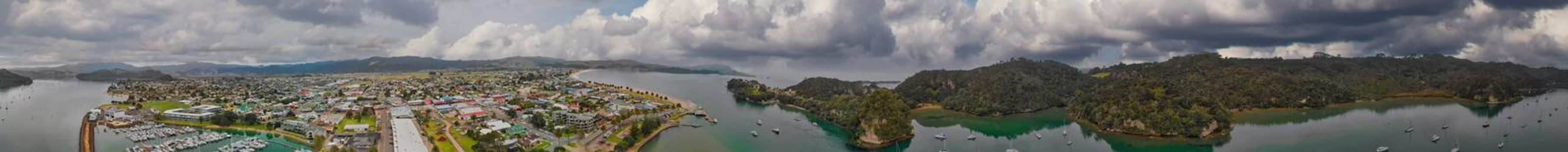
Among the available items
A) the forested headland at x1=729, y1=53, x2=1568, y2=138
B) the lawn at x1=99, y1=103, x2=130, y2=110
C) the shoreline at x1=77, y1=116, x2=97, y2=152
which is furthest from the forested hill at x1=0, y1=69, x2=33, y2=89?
the forested headland at x1=729, y1=53, x2=1568, y2=138

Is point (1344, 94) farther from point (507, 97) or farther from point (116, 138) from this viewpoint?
point (116, 138)

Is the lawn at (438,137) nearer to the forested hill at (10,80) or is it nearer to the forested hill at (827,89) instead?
the forested hill at (827,89)

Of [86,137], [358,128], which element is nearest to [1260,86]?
[358,128]

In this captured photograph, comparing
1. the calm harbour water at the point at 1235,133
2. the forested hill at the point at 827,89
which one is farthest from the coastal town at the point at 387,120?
the forested hill at the point at 827,89

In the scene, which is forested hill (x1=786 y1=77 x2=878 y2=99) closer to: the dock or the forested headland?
the forested headland

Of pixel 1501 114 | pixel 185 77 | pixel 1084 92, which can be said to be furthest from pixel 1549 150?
pixel 185 77

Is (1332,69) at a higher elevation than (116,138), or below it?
higher
